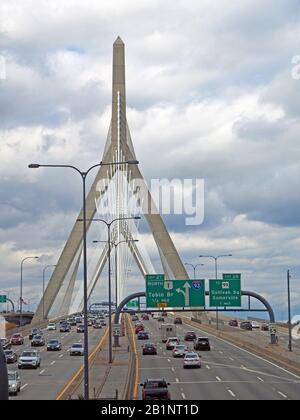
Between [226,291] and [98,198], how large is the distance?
33974mm

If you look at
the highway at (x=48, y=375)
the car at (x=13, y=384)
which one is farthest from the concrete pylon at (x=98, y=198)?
the car at (x=13, y=384)

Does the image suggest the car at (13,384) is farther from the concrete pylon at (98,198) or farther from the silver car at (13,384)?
the concrete pylon at (98,198)

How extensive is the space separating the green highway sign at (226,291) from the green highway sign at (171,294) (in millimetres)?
1452

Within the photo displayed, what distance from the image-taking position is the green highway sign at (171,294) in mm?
66125

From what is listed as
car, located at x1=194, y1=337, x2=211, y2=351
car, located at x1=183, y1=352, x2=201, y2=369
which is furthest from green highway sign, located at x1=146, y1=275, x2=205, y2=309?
car, located at x1=183, y1=352, x2=201, y2=369

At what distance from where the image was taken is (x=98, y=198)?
98.5 m

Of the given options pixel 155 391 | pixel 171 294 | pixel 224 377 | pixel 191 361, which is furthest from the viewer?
pixel 171 294

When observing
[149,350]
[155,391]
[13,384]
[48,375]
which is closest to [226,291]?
[149,350]

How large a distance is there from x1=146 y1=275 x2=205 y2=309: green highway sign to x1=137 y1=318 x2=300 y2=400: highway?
4266mm

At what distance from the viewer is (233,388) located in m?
40.3

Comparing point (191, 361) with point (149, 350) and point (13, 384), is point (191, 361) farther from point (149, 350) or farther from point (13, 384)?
point (13, 384)
